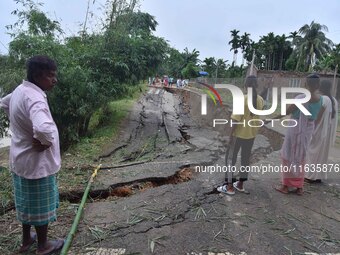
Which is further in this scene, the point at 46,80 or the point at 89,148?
the point at 89,148

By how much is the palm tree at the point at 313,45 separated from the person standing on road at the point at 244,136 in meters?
46.8

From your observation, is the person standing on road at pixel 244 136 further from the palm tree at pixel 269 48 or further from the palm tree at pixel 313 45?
the palm tree at pixel 269 48

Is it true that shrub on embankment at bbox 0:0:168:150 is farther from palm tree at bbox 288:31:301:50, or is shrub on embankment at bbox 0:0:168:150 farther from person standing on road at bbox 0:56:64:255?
palm tree at bbox 288:31:301:50

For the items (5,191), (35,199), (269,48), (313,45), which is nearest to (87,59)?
(5,191)

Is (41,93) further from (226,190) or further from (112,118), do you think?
(112,118)

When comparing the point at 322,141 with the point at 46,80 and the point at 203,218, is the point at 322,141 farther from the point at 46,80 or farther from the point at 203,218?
the point at 46,80

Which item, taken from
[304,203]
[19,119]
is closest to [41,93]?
[19,119]

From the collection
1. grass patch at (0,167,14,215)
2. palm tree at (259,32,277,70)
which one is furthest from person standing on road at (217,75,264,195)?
palm tree at (259,32,277,70)

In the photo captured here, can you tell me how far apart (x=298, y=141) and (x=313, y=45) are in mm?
48913

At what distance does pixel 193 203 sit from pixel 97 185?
172 centimetres

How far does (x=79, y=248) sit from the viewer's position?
326 centimetres

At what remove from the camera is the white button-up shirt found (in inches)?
105

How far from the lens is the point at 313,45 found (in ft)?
158

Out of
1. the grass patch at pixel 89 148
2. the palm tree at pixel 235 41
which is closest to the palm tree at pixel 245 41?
the palm tree at pixel 235 41
